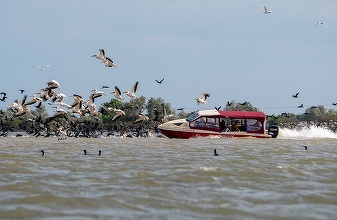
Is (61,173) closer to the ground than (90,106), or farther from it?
closer to the ground

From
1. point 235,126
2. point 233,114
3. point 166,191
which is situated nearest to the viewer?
point 166,191

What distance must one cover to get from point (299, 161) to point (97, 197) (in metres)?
10.0

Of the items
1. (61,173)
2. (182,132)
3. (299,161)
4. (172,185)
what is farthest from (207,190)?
(182,132)

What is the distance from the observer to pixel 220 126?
149ft

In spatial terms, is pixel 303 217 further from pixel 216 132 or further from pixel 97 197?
pixel 216 132

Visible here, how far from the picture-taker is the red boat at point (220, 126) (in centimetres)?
4425

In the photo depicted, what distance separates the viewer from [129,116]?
116875 mm

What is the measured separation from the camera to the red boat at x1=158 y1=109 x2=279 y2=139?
44.2 meters

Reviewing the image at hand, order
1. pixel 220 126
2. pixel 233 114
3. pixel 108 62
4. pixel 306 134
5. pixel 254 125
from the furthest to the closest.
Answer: pixel 306 134, pixel 254 125, pixel 233 114, pixel 220 126, pixel 108 62

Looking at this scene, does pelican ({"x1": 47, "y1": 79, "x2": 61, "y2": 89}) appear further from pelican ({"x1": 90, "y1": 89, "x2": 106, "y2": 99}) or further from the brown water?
the brown water

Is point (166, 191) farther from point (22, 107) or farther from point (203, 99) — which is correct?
point (203, 99)

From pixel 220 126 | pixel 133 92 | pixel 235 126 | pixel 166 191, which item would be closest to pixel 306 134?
pixel 235 126

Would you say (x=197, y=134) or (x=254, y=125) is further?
(x=254, y=125)

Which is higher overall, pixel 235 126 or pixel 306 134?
pixel 235 126
